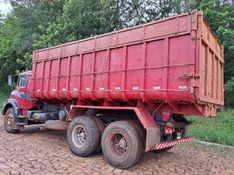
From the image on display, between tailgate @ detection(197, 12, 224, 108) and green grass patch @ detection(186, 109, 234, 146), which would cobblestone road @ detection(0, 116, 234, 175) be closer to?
green grass patch @ detection(186, 109, 234, 146)

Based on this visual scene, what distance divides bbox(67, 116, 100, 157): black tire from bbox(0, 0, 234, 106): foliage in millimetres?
7196

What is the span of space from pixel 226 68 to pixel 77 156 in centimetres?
900

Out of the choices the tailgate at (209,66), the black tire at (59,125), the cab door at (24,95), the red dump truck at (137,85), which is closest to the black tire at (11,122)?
the cab door at (24,95)

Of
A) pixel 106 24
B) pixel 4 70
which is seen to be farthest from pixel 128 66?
pixel 4 70

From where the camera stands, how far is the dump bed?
5336 mm

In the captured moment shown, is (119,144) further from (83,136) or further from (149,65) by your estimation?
(149,65)

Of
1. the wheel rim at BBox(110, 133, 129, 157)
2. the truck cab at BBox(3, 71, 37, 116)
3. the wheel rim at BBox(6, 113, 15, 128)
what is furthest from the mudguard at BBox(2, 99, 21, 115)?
the wheel rim at BBox(110, 133, 129, 157)

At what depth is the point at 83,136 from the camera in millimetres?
7270

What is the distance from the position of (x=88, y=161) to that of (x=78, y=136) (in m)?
0.91

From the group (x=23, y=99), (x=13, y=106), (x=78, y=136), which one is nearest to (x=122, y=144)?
(x=78, y=136)

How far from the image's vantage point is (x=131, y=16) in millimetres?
16156

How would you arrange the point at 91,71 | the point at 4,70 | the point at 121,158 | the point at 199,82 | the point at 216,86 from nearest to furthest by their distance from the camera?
the point at 199,82, the point at 121,158, the point at 216,86, the point at 91,71, the point at 4,70

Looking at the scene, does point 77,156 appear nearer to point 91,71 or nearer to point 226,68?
point 91,71

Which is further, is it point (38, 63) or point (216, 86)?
point (38, 63)
